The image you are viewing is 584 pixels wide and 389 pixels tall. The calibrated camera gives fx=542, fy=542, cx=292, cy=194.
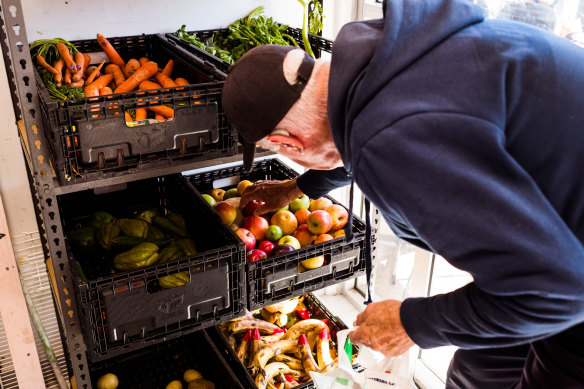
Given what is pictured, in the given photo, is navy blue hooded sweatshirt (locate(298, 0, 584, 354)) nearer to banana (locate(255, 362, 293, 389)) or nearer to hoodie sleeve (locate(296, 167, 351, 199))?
hoodie sleeve (locate(296, 167, 351, 199))

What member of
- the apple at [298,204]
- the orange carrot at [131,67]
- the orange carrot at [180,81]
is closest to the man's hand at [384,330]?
the apple at [298,204]

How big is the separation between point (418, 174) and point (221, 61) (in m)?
0.98

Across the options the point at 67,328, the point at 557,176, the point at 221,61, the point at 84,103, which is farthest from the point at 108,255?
the point at 557,176

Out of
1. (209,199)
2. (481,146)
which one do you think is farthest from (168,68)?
(481,146)

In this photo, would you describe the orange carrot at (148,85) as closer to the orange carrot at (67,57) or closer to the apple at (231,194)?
the orange carrot at (67,57)

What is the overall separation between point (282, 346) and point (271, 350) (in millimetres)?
59

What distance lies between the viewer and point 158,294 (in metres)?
1.42

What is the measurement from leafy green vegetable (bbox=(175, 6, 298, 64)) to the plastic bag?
→ 3.45ft

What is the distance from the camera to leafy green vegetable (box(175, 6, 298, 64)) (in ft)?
6.33

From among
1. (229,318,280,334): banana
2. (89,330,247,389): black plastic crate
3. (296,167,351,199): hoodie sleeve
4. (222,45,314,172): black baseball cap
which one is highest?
(222,45,314,172): black baseball cap

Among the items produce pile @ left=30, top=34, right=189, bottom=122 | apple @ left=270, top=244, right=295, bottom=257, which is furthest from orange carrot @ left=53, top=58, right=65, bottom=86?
apple @ left=270, top=244, right=295, bottom=257

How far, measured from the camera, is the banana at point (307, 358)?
6.48ft

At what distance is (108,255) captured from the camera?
5.41 feet

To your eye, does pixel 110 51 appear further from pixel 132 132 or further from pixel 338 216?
pixel 338 216
